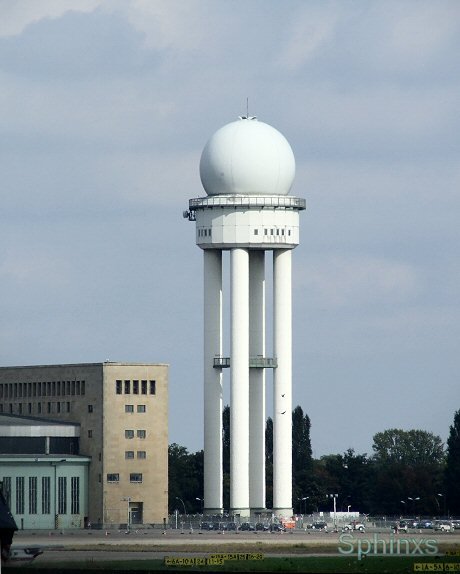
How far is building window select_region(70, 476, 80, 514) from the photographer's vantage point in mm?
149375

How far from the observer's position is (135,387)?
152750mm

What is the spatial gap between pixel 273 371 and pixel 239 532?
22.6 meters

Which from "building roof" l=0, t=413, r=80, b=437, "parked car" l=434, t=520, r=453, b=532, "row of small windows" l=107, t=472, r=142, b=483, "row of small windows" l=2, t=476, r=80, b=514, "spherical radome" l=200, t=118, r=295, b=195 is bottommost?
"parked car" l=434, t=520, r=453, b=532

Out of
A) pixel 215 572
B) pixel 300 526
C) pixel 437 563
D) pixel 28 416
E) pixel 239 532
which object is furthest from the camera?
pixel 28 416

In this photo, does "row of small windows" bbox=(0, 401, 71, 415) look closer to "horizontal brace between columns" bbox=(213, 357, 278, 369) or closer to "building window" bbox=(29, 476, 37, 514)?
"building window" bbox=(29, 476, 37, 514)

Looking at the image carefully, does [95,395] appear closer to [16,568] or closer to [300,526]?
[300,526]

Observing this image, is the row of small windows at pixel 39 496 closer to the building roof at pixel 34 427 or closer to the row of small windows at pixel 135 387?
the building roof at pixel 34 427

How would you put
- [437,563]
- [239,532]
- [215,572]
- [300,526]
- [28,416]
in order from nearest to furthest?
[215,572] → [437,563] → [239,532] → [300,526] → [28,416]

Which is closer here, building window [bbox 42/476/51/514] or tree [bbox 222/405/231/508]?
building window [bbox 42/476/51/514]

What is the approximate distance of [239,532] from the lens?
5236 inches

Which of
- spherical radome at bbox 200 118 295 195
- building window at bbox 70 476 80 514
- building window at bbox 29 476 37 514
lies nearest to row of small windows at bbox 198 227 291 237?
spherical radome at bbox 200 118 295 195

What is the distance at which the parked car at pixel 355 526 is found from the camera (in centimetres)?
14075

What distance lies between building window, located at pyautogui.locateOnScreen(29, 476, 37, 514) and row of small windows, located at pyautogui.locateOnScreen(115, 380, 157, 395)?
11663 millimetres

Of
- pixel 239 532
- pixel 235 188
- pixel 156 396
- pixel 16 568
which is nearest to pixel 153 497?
pixel 156 396
